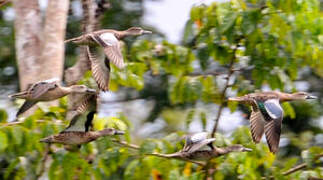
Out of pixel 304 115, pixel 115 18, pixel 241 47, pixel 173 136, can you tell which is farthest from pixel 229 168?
pixel 115 18

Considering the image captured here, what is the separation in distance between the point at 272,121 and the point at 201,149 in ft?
1.84

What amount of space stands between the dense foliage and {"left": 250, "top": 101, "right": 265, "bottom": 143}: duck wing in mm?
168

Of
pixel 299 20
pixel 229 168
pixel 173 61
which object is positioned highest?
pixel 299 20

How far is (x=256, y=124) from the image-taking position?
575cm

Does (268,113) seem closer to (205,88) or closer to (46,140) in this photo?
(205,88)

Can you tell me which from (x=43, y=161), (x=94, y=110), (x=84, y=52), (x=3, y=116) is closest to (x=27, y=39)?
(x=84, y=52)

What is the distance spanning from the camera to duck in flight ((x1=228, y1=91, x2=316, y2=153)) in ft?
17.1

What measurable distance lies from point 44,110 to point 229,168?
1.31 meters

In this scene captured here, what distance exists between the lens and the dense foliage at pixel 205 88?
5.69 metres

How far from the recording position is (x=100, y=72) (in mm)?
5246

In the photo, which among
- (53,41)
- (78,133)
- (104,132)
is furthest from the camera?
(53,41)

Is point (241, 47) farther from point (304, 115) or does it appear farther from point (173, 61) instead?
point (304, 115)

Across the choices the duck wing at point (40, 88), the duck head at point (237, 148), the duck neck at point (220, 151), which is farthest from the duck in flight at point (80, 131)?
the duck head at point (237, 148)

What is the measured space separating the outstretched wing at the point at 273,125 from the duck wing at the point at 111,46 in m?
1.04
